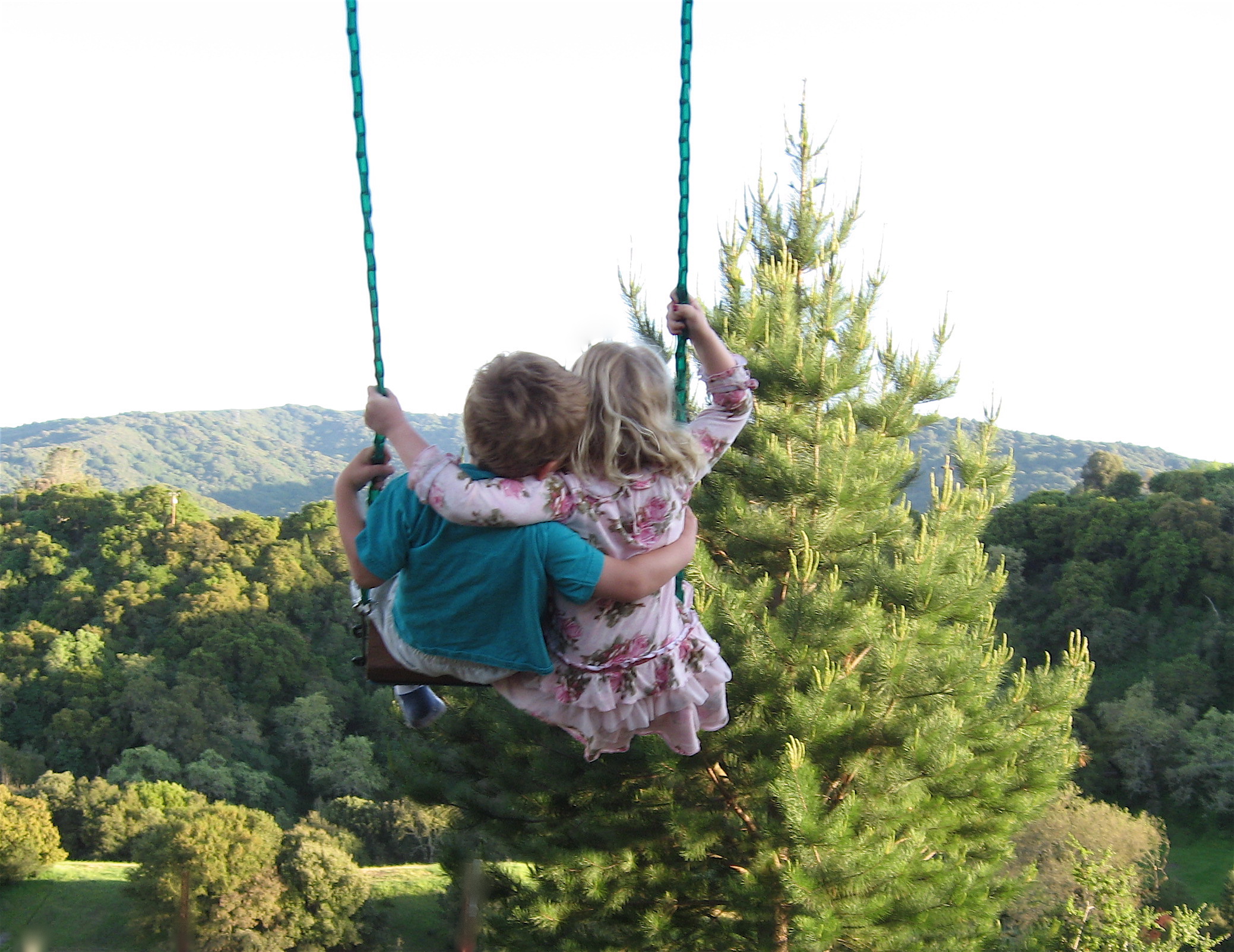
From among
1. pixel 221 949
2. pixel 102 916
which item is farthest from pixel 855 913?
pixel 102 916

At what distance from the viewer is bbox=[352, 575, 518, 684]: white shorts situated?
5.43 feet

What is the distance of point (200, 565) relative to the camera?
28.6 meters

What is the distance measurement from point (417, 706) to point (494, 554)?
662 millimetres

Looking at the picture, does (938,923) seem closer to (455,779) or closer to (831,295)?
(455,779)

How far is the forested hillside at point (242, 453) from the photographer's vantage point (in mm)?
51312

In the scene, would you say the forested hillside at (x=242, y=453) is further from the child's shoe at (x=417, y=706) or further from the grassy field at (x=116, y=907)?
the child's shoe at (x=417, y=706)

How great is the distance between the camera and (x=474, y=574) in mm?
1532

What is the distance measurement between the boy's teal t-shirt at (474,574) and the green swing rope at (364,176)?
357 millimetres

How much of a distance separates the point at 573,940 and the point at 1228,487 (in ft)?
78.5

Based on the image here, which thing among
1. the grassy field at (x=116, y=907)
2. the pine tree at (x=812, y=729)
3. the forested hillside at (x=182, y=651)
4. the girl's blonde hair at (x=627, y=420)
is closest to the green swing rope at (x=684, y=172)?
the girl's blonde hair at (x=627, y=420)

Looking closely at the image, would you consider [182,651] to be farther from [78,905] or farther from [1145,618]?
[1145,618]

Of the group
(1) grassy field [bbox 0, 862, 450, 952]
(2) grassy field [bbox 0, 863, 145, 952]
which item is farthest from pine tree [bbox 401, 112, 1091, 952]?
(2) grassy field [bbox 0, 863, 145, 952]

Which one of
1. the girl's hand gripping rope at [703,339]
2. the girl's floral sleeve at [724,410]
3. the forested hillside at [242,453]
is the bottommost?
the forested hillside at [242,453]

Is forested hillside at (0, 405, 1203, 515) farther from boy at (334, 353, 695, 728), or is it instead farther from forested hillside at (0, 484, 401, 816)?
boy at (334, 353, 695, 728)
